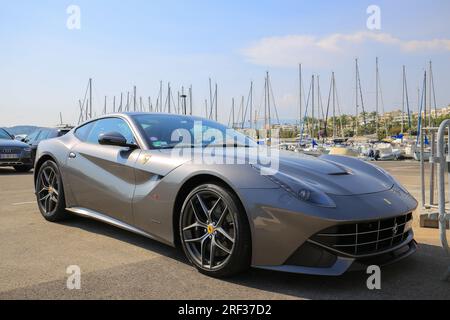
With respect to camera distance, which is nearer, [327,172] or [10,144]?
[327,172]

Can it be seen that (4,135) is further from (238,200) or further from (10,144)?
(238,200)

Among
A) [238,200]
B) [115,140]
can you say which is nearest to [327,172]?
[238,200]

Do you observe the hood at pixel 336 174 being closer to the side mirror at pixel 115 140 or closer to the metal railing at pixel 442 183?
the metal railing at pixel 442 183

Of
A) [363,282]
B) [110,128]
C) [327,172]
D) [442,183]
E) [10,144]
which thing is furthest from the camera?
[10,144]

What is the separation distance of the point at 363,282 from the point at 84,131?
138 inches

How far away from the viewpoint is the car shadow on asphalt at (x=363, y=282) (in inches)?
115

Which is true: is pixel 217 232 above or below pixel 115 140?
below

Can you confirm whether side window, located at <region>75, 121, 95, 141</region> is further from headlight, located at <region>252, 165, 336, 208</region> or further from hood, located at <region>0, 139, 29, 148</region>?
hood, located at <region>0, 139, 29, 148</region>

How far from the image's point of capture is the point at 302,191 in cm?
303

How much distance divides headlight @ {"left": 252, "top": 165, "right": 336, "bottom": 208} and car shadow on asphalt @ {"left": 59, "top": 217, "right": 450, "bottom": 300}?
23.0 inches

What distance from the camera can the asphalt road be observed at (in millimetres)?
2939

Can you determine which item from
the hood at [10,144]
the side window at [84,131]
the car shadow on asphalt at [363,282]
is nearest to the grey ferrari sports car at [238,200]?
the car shadow on asphalt at [363,282]

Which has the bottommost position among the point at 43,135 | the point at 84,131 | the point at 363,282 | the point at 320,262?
the point at 363,282

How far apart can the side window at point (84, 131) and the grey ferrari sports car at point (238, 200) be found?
1.29 ft
